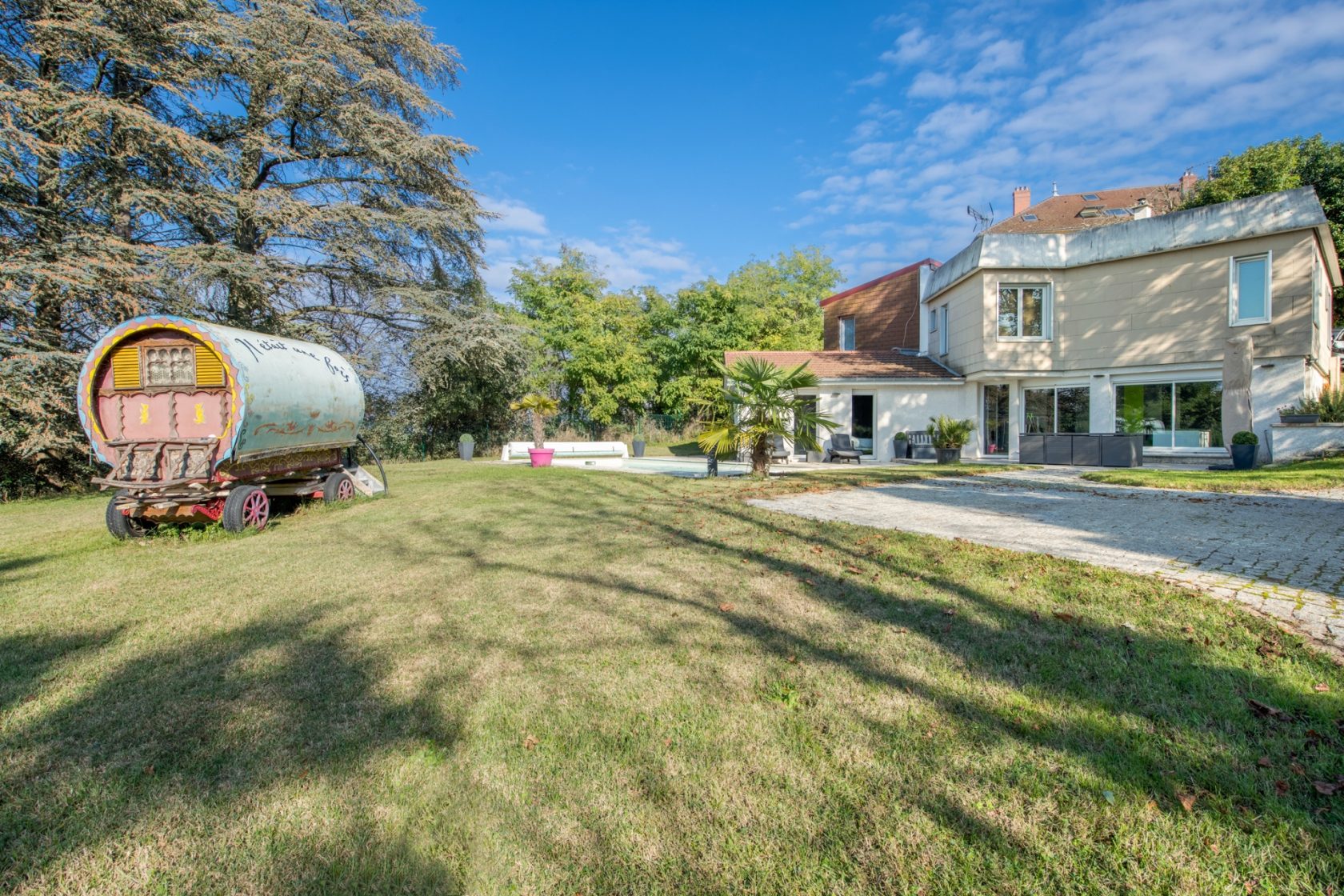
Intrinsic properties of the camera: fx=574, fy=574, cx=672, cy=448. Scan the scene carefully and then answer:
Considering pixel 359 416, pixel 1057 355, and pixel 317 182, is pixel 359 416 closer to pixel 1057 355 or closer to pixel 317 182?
pixel 317 182

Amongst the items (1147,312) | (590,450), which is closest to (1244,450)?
(1147,312)

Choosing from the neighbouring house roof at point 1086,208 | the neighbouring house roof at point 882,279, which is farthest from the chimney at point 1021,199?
the neighbouring house roof at point 882,279

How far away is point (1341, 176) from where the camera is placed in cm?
2231

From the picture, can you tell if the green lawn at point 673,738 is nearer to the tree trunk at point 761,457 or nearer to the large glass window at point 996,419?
the tree trunk at point 761,457

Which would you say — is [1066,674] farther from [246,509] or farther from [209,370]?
[209,370]

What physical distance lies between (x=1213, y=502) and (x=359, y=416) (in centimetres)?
1401

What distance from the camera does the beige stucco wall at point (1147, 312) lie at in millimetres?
14484

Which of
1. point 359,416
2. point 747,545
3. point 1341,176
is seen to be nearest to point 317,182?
point 359,416

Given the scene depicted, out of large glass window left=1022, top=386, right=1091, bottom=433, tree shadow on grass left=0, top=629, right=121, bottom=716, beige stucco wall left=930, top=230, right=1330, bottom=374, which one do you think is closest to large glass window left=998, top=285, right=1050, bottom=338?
beige stucco wall left=930, top=230, right=1330, bottom=374

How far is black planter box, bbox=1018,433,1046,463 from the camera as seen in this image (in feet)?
52.0

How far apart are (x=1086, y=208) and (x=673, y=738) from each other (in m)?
35.2

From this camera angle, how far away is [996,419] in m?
19.2

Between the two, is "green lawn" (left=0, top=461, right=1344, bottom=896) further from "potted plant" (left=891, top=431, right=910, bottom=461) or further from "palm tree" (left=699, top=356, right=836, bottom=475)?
"potted plant" (left=891, top=431, right=910, bottom=461)

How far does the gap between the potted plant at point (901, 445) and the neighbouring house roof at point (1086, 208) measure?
39.1 ft
